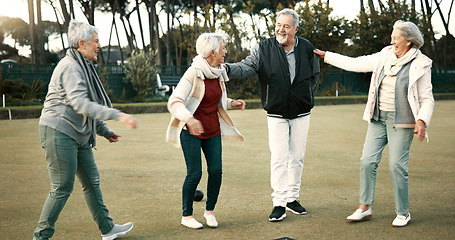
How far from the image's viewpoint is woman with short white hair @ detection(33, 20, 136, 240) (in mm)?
3457

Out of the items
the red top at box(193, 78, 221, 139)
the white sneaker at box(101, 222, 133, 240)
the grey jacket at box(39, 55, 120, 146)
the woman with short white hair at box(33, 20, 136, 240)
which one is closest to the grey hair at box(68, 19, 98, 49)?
the woman with short white hair at box(33, 20, 136, 240)

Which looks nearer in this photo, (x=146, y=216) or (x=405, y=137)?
(x=405, y=137)

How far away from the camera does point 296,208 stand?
15.8 feet

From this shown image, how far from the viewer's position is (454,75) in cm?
3559

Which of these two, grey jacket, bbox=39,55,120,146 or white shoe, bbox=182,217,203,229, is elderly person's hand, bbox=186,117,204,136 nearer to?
grey jacket, bbox=39,55,120,146

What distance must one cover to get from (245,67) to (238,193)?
59.2 inches

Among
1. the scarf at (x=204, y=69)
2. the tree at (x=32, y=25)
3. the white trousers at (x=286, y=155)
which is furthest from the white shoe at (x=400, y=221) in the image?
the tree at (x=32, y=25)

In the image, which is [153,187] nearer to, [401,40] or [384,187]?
[384,187]

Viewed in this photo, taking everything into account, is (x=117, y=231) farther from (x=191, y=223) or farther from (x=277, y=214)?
(x=277, y=214)

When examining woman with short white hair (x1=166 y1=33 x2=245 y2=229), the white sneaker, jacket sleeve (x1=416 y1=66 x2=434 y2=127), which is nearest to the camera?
the white sneaker

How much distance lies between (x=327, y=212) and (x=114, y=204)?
2112 millimetres

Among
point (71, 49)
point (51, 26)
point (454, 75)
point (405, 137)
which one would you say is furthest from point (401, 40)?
point (51, 26)

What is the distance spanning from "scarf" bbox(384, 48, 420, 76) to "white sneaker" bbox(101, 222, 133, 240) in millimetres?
2566

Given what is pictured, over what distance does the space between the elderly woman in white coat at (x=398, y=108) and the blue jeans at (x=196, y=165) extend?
4.12 feet
